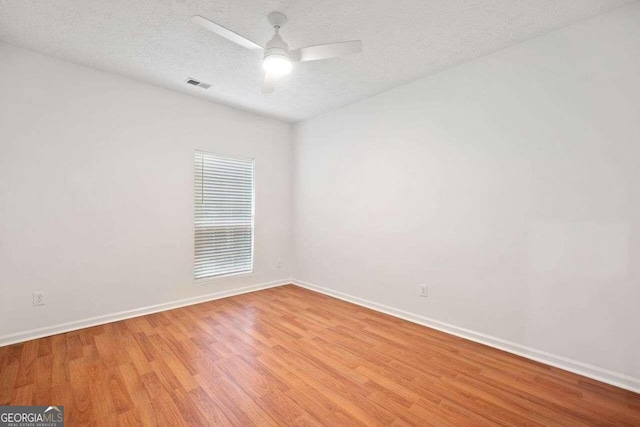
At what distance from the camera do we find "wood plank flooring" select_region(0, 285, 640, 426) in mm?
1781

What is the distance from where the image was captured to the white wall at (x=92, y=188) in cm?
273

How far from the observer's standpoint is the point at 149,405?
1.84 m

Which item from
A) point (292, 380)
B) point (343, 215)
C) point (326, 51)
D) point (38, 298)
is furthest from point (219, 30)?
point (38, 298)

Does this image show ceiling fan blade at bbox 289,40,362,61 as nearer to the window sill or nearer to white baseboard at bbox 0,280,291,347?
the window sill

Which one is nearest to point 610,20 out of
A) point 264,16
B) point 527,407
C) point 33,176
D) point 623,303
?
point 623,303

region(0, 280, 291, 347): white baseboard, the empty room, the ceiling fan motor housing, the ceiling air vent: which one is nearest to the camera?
the empty room

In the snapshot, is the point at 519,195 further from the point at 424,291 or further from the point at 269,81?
A: the point at 269,81

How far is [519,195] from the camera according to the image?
2.58 m

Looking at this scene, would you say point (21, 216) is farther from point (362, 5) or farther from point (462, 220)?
point (462, 220)

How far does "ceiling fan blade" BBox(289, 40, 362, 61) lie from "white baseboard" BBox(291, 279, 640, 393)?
285cm

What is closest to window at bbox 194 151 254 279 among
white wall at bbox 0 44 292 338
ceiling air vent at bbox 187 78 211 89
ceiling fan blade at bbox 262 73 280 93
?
white wall at bbox 0 44 292 338

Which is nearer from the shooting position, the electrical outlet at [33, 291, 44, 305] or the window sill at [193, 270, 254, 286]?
the electrical outlet at [33, 291, 44, 305]

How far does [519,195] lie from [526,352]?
1408 mm

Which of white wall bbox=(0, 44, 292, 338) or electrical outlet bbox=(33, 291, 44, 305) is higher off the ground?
white wall bbox=(0, 44, 292, 338)
